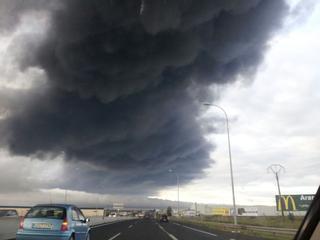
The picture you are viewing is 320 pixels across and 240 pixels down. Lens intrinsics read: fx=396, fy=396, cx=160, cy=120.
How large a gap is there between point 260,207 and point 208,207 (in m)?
25.5

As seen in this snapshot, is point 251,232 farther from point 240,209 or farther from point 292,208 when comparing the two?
point 240,209

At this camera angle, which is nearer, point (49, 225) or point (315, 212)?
point (315, 212)

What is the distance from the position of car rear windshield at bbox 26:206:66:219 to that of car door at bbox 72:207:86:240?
0.64 m

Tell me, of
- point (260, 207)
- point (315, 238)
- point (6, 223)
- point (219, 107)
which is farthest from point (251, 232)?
point (260, 207)

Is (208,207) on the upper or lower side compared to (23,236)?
upper

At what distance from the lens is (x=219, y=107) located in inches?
1524

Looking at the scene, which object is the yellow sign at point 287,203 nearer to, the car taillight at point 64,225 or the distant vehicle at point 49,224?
the distant vehicle at point 49,224

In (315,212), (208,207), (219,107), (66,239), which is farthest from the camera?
(208,207)

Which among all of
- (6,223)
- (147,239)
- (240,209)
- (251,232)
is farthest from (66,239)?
(240,209)

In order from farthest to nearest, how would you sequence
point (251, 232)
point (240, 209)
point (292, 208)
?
point (240, 209) < point (292, 208) < point (251, 232)

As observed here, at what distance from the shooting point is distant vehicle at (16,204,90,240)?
1275 centimetres

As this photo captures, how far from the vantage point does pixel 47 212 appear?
13383mm

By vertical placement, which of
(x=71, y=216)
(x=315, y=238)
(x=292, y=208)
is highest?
(x=292, y=208)

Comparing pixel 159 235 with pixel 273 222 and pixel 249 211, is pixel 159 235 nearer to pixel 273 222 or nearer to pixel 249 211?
pixel 273 222
